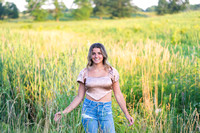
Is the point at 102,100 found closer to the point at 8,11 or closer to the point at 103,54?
the point at 103,54

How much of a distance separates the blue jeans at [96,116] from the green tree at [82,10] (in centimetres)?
5866

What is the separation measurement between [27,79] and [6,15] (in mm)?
56956

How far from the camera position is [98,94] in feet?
6.38

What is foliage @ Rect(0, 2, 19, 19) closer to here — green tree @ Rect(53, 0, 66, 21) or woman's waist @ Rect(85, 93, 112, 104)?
green tree @ Rect(53, 0, 66, 21)

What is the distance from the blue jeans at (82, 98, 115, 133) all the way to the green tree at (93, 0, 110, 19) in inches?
2359

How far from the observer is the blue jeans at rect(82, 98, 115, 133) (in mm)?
1914

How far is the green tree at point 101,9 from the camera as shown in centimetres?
6031

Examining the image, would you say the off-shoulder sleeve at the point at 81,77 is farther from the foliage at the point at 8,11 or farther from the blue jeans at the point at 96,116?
the foliage at the point at 8,11

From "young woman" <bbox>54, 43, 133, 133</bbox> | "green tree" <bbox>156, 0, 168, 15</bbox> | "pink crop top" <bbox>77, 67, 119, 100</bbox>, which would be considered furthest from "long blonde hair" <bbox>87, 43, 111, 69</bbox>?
"green tree" <bbox>156, 0, 168, 15</bbox>

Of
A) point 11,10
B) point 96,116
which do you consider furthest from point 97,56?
point 11,10

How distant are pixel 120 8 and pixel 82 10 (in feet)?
36.3

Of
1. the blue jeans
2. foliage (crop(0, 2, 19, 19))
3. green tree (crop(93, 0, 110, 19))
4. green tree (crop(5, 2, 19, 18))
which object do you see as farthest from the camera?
green tree (crop(93, 0, 110, 19))

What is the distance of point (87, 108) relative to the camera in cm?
195

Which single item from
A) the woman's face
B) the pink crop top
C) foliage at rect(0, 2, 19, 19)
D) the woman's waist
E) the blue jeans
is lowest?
the blue jeans
